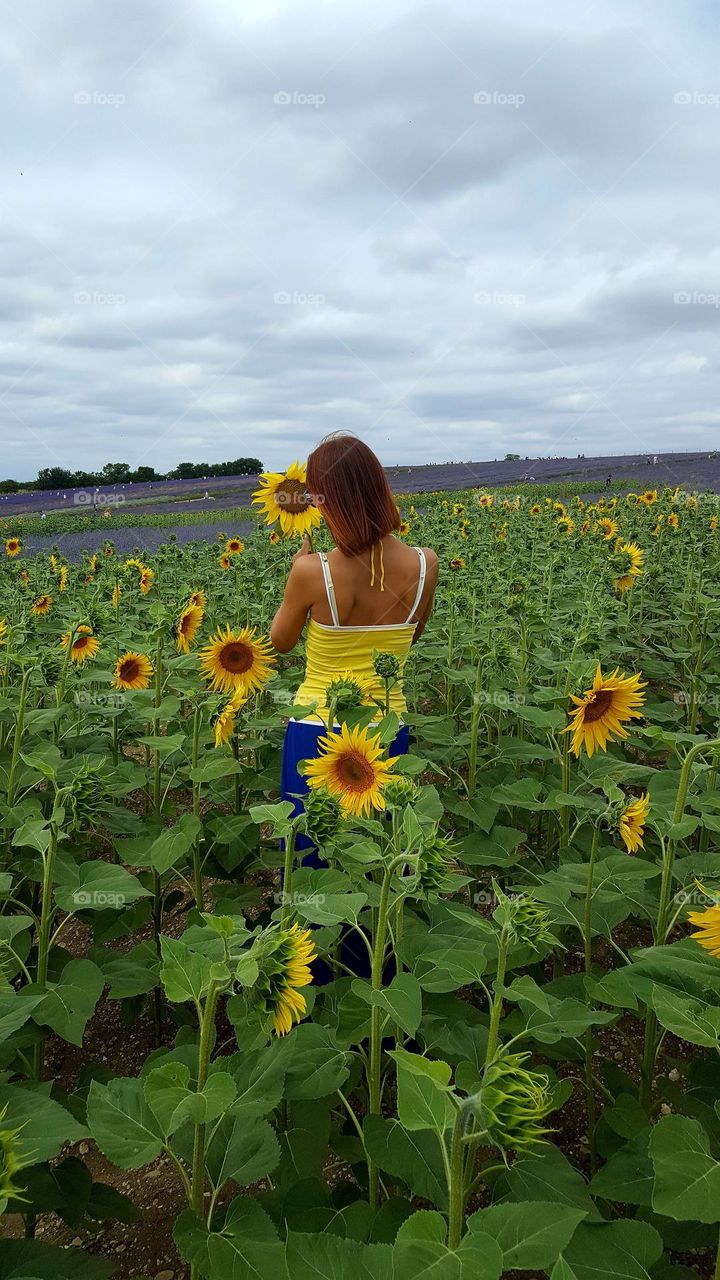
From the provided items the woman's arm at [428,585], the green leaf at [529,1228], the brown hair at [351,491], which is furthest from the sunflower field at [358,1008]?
the brown hair at [351,491]

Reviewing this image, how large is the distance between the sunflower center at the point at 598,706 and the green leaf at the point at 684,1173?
126 cm

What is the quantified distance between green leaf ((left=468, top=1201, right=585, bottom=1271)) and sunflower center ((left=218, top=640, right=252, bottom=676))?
204 cm

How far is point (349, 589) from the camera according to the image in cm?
282

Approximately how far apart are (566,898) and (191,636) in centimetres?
208

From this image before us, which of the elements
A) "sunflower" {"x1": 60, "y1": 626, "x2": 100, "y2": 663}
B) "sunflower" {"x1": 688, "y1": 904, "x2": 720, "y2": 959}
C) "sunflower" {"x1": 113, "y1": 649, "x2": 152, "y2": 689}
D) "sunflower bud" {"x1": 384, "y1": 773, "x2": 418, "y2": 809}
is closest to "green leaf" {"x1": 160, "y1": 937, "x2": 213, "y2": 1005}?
Answer: "sunflower bud" {"x1": 384, "y1": 773, "x2": 418, "y2": 809}

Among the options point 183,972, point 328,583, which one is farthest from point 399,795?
point 328,583

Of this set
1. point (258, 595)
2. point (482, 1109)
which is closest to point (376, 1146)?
point (482, 1109)

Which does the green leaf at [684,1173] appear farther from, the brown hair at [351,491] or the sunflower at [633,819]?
the brown hair at [351,491]

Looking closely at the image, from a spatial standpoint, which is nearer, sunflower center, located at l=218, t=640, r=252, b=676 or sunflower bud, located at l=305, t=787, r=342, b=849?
sunflower bud, located at l=305, t=787, r=342, b=849

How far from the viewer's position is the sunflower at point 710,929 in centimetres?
144

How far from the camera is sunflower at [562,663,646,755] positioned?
2324mm

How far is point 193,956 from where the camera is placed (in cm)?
138

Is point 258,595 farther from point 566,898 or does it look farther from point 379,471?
point 566,898

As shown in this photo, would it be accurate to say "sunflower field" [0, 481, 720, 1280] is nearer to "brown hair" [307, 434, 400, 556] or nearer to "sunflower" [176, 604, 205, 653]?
"sunflower" [176, 604, 205, 653]
